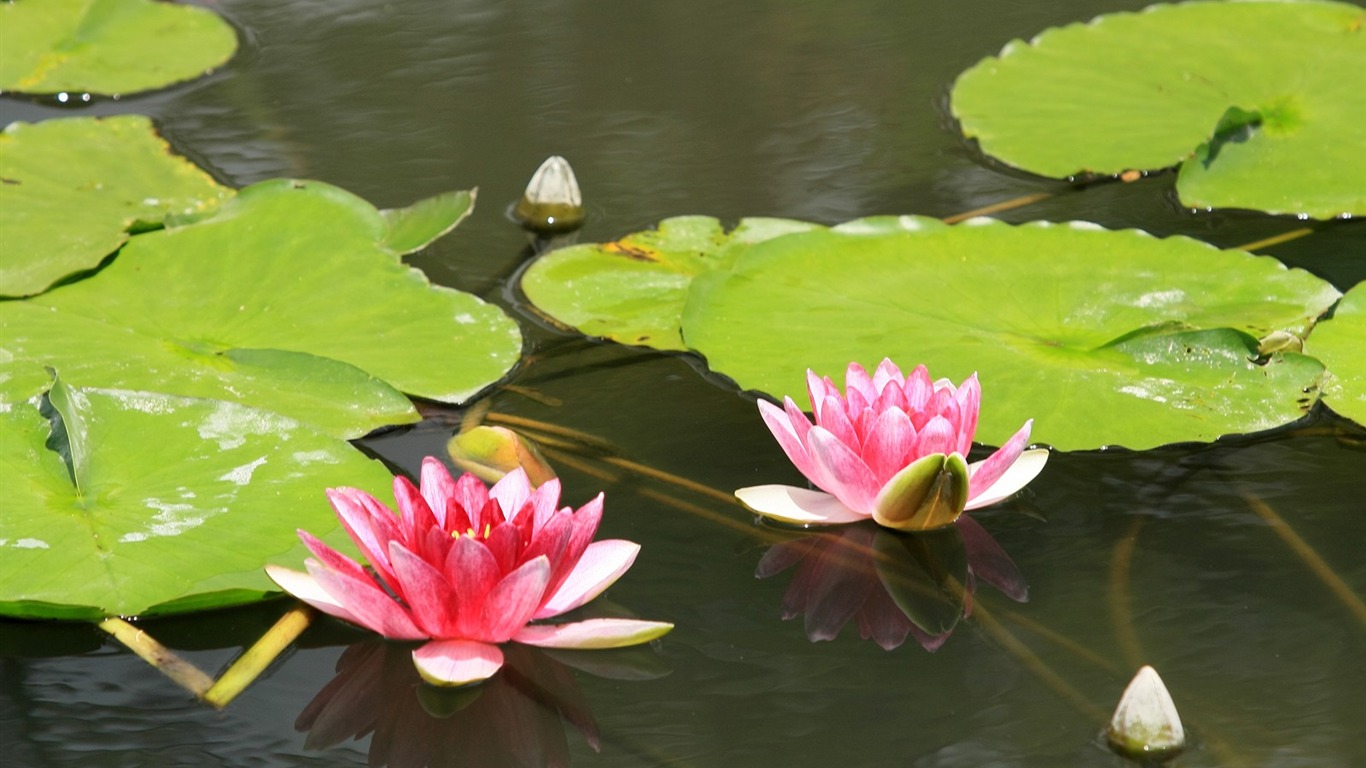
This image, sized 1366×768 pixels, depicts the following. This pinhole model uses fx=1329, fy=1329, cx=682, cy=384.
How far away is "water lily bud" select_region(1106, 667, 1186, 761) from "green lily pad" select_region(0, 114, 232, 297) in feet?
5.45

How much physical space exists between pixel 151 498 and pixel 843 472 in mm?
813

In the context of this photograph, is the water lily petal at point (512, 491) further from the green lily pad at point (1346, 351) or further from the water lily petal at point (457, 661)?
the green lily pad at point (1346, 351)

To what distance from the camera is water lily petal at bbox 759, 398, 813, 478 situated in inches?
64.1

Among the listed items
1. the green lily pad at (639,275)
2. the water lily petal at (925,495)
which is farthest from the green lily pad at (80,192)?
the water lily petal at (925,495)

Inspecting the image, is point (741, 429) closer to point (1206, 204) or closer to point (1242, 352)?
point (1242, 352)

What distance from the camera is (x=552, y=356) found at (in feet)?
6.62

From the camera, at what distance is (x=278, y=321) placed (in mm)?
1991

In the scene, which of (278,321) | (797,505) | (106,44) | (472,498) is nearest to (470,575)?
(472,498)

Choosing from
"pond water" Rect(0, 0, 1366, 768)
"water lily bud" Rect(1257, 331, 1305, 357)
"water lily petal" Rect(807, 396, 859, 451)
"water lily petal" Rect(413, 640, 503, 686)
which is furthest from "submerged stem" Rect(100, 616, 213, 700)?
"water lily bud" Rect(1257, 331, 1305, 357)

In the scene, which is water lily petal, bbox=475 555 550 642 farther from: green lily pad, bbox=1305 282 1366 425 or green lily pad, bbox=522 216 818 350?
green lily pad, bbox=1305 282 1366 425

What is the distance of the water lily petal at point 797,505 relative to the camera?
1627 mm

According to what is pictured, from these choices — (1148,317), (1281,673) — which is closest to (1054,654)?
(1281,673)

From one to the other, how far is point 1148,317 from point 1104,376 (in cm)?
Result: 19

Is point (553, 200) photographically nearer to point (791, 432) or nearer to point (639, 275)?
point (639, 275)
